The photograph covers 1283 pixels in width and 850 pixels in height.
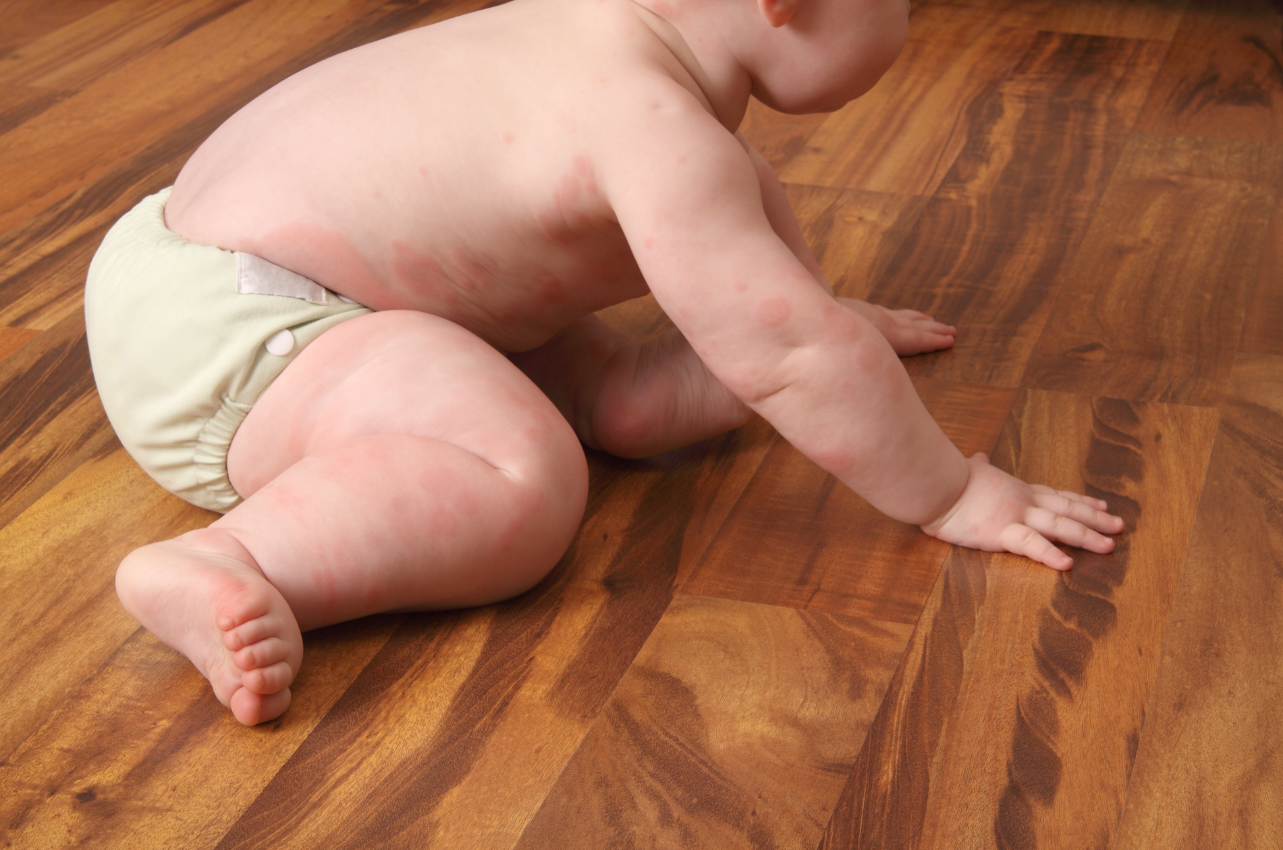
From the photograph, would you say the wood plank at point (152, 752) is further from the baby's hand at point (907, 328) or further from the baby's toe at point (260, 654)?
the baby's hand at point (907, 328)

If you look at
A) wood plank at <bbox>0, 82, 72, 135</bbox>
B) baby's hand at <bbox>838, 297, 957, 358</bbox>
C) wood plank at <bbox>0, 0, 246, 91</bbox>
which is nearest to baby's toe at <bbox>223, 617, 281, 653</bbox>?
baby's hand at <bbox>838, 297, 957, 358</bbox>

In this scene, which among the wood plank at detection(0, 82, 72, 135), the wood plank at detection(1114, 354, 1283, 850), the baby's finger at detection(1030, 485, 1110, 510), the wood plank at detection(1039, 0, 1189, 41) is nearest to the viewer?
the wood plank at detection(1114, 354, 1283, 850)

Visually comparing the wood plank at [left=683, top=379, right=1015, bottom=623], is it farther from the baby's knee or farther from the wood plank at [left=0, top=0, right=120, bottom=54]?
the wood plank at [left=0, top=0, right=120, bottom=54]

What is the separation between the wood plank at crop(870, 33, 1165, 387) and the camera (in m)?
1.09

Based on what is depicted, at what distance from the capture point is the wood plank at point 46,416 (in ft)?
3.14

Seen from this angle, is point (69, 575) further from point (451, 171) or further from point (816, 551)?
point (816, 551)

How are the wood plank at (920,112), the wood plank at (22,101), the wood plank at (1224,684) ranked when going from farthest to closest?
the wood plank at (22,101)
the wood plank at (920,112)
the wood plank at (1224,684)

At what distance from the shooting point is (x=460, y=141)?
81 cm

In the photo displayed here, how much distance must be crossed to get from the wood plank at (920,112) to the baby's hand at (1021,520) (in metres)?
0.59

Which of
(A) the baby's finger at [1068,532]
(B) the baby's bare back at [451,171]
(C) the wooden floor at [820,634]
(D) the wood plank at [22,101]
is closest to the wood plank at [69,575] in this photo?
(C) the wooden floor at [820,634]

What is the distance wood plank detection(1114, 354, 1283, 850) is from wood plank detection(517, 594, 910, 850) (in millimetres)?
149

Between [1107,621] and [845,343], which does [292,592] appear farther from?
[1107,621]

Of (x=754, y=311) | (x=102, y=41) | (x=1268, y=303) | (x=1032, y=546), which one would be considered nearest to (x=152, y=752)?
(x=754, y=311)

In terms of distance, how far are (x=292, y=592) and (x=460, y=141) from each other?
306 mm
